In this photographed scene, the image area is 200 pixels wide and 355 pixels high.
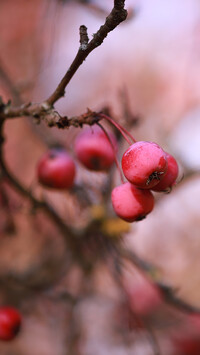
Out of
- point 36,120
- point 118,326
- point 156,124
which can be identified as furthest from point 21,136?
point 36,120

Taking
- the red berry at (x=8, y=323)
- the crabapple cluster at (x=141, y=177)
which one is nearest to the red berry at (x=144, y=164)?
the crabapple cluster at (x=141, y=177)

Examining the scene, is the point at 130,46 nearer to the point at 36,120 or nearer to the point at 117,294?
the point at 117,294

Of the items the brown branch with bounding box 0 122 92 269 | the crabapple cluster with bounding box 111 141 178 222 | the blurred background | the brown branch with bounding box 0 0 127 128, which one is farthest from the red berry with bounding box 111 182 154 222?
the blurred background

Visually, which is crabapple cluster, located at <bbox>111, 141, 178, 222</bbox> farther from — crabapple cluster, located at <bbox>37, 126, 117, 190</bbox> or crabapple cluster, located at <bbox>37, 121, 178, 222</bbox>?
crabapple cluster, located at <bbox>37, 126, 117, 190</bbox>

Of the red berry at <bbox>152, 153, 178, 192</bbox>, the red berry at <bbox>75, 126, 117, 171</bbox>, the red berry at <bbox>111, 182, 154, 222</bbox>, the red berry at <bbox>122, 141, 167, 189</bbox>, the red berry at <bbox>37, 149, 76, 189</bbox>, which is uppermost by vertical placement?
the red berry at <bbox>122, 141, 167, 189</bbox>

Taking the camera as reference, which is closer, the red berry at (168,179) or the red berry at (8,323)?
the red berry at (168,179)

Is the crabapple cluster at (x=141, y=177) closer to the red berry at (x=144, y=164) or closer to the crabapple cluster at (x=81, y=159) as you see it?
the red berry at (x=144, y=164)
